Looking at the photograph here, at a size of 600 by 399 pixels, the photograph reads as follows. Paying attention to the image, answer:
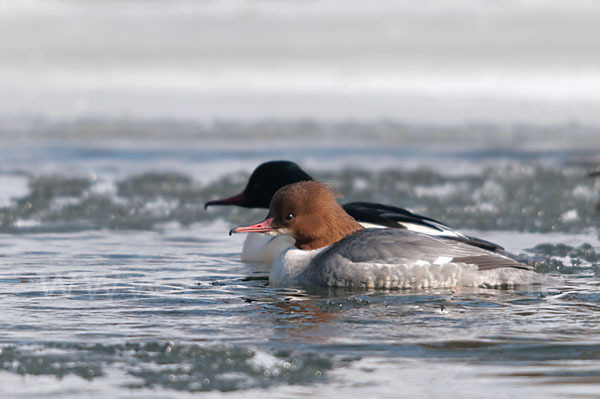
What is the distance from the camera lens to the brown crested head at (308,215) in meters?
5.78

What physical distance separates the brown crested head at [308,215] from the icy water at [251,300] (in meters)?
0.39

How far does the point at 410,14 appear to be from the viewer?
19797mm

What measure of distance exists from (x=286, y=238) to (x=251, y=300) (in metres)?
1.56

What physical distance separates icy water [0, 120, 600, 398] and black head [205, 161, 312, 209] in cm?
46

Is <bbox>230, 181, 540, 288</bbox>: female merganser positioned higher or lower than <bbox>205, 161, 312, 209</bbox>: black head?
lower

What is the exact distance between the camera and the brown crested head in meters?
5.78

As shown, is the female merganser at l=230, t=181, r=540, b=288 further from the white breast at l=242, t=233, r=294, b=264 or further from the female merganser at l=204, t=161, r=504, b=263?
the white breast at l=242, t=233, r=294, b=264

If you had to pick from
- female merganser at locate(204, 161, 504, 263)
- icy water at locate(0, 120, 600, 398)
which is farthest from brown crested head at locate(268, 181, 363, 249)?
female merganser at locate(204, 161, 504, 263)

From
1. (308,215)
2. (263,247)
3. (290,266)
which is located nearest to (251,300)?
(290,266)

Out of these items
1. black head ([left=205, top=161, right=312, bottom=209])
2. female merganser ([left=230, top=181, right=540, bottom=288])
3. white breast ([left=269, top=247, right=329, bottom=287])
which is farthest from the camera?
black head ([left=205, top=161, right=312, bottom=209])

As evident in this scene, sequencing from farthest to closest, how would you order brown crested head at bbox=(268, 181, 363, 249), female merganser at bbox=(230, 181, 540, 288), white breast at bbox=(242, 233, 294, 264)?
white breast at bbox=(242, 233, 294, 264) → brown crested head at bbox=(268, 181, 363, 249) → female merganser at bbox=(230, 181, 540, 288)

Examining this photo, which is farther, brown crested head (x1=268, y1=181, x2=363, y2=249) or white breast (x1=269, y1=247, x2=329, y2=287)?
brown crested head (x1=268, y1=181, x2=363, y2=249)

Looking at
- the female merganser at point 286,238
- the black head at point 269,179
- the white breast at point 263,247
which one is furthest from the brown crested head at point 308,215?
the black head at point 269,179

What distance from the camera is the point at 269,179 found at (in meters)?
7.10
